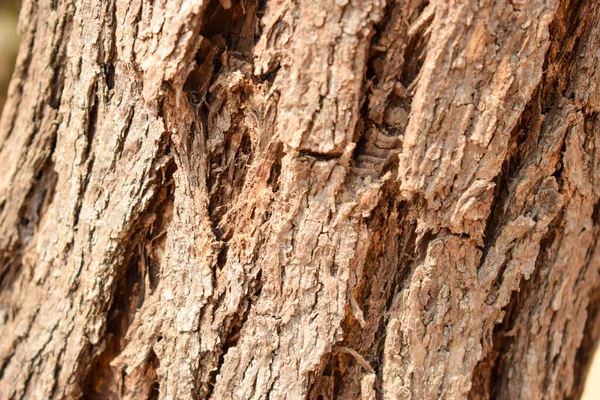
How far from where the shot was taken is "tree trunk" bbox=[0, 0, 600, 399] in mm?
893

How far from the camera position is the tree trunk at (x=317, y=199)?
89cm

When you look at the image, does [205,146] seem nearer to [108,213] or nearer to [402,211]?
[108,213]

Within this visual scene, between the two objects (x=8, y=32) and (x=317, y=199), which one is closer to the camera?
(x=317, y=199)

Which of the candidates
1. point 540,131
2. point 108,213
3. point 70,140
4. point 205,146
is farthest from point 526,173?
point 70,140

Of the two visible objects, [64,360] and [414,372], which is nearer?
[414,372]

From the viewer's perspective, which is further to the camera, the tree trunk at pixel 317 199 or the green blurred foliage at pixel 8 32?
the green blurred foliage at pixel 8 32

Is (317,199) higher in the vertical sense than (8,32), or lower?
lower

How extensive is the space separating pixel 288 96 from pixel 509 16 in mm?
371

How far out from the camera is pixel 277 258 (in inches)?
37.5

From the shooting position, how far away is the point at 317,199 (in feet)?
3.03

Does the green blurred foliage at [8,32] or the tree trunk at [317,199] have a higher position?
the green blurred foliage at [8,32]

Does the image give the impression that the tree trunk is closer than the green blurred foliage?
Yes

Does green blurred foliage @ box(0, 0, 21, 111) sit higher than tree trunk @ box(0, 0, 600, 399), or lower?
higher

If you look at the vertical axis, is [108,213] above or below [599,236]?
below
